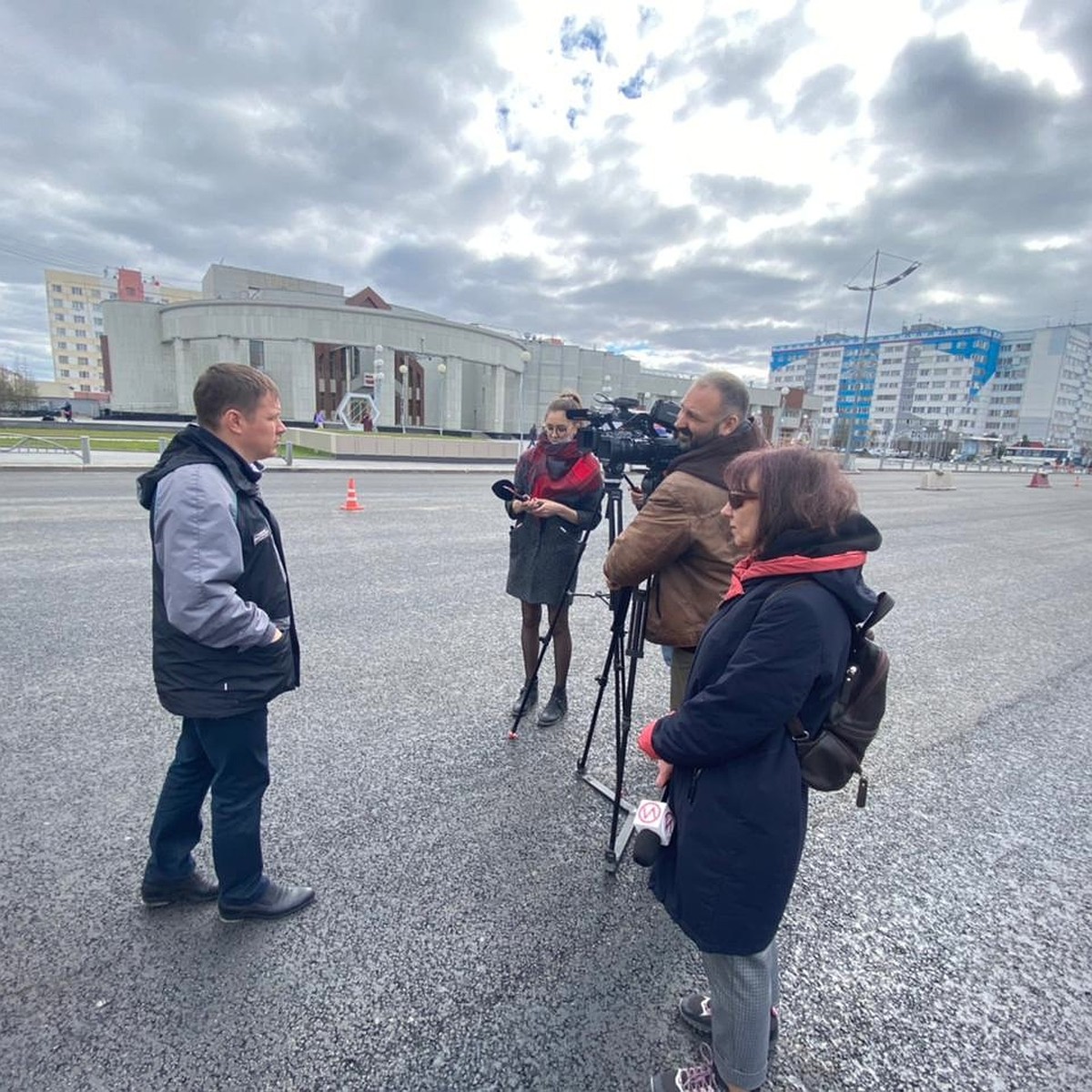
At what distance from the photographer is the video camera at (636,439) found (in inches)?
102

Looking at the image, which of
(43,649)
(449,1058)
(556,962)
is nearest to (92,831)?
(449,1058)

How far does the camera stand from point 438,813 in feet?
9.12

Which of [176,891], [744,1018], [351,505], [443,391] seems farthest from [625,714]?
[443,391]

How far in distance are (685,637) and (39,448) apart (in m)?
26.0

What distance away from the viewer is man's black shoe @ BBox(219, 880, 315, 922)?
82.6 inches

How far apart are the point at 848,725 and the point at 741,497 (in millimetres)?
626

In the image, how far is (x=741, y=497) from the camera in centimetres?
154

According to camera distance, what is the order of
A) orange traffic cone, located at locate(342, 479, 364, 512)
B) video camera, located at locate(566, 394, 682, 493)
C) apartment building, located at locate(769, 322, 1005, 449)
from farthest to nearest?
apartment building, located at locate(769, 322, 1005, 449) → orange traffic cone, located at locate(342, 479, 364, 512) → video camera, located at locate(566, 394, 682, 493)

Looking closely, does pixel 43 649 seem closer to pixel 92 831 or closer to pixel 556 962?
pixel 92 831

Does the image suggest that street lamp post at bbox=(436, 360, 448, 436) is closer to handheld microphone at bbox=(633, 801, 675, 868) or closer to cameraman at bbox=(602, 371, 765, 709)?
cameraman at bbox=(602, 371, 765, 709)

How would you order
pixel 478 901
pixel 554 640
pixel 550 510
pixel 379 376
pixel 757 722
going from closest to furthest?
pixel 757 722 → pixel 478 901 → pixel 550 510 → pixel 554 640 → pixel 379 376

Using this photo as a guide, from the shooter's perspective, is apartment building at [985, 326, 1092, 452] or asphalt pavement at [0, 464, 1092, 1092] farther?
apartment building at [985, 326, 1092, 452]

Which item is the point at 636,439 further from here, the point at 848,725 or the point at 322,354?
the point at 322,354

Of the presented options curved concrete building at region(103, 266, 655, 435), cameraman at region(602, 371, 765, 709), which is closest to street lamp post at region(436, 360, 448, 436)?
curved concrete building at region(103, 266, 655, 435)
